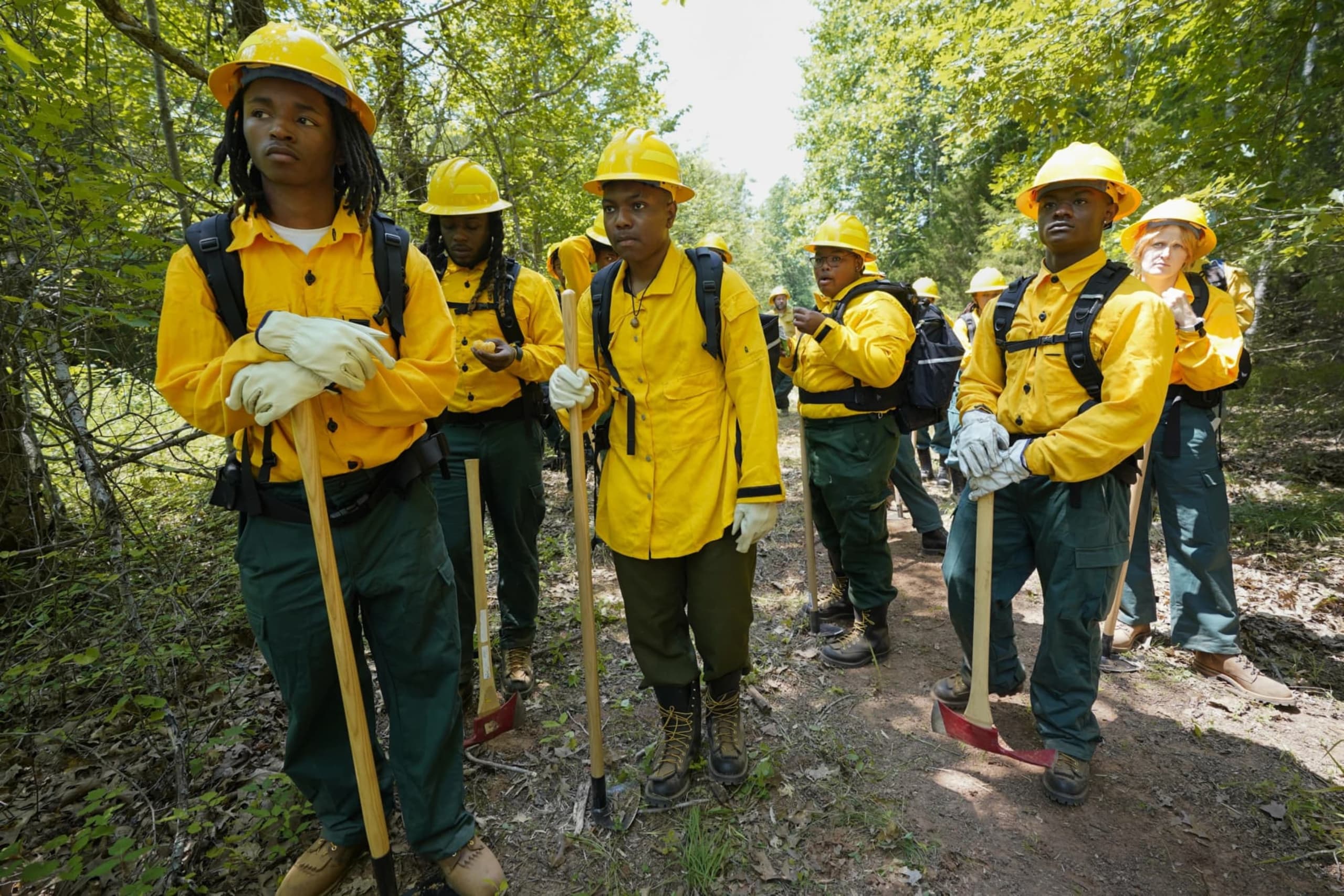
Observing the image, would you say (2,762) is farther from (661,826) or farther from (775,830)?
(775,830)

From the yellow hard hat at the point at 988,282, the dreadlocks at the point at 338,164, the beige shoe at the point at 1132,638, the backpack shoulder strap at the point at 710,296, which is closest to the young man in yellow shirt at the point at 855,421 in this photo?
the backpack shoulder strap at the point at 710,296

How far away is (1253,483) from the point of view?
707cm

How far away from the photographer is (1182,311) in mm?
3701

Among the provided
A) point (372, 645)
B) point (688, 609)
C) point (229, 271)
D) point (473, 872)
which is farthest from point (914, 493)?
point (229, 271)

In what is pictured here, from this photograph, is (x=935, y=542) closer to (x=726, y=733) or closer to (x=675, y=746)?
(x=726, y=733)

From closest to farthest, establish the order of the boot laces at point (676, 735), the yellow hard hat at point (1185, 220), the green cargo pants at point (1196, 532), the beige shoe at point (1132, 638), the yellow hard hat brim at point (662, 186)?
the yellow hard hat brim at point (662, 186) → the boot laces at point (676, 735) → the yellow hard hat at point (1185, 220) → the green cargo pants at point (1196, 532) → the beige shoe at point (1132, 638)

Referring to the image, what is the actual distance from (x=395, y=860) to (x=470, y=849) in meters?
0.46

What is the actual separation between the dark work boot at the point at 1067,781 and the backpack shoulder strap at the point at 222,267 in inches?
148

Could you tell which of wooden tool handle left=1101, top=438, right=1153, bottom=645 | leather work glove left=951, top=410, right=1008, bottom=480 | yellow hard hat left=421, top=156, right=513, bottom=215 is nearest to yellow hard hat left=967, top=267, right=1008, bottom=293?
wooden tool handle left=1101, top=438, right=1153, bottom=645

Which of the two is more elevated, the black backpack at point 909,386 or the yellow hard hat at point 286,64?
the yellow hard hat at point 286,64

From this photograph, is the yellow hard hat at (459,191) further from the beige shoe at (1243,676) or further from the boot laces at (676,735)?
the beige shoe at (1243,676)

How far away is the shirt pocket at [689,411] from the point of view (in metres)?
2.65

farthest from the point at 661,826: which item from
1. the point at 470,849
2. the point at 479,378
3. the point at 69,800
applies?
the point at 69,800

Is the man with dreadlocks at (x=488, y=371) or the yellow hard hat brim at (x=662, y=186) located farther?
the man with dreadlocks at (x=488, y=371)
